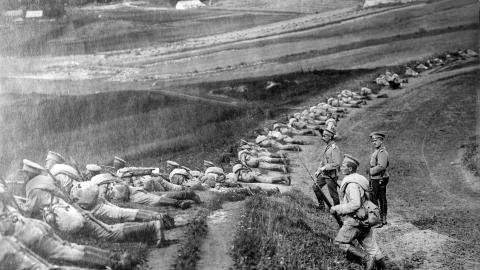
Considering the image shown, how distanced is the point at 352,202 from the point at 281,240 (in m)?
1.86

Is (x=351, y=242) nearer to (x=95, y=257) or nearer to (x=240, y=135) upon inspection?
(x=95, y=257)

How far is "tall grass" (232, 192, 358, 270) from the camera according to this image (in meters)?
11.6

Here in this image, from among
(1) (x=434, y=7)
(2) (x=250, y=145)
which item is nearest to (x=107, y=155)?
(2) (x=250, y=145)

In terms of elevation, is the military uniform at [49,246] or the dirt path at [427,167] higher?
the military uniform at [49,246]

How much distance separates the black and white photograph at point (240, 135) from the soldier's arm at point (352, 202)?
1.8 inches

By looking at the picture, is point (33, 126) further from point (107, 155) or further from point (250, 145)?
point (250, 145)

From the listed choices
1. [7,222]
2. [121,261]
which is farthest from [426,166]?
[7,222]

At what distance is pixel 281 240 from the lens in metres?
12.6

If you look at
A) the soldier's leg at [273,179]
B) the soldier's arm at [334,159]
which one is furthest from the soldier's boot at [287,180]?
the soldier's arm at [334,159]

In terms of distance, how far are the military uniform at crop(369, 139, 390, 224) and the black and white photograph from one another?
0.05 metres

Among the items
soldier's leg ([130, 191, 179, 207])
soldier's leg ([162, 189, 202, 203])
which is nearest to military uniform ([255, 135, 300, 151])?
soldier's leg ([162, 189, 202, 203])

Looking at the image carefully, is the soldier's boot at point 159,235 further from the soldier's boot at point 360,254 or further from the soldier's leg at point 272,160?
the soldier's leg at point 272,160

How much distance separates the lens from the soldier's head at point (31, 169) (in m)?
11.2

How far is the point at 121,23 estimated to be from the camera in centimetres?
4266
